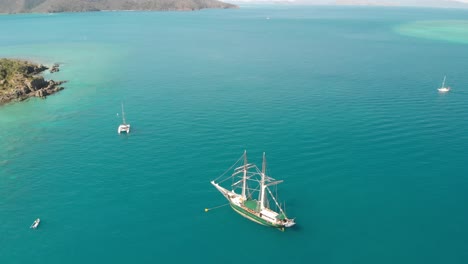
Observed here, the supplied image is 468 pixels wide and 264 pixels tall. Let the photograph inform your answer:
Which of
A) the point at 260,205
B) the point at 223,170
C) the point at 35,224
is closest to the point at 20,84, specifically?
the point at 35,224

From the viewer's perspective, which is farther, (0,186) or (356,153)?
(356,153)

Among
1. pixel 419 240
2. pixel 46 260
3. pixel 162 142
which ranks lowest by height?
pixel 46 260

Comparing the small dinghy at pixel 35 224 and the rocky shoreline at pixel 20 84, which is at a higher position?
the rocky shoreline at pixel 20 84

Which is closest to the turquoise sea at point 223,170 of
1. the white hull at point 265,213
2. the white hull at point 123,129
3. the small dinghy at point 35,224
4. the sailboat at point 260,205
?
the small dinghy at point 35,224

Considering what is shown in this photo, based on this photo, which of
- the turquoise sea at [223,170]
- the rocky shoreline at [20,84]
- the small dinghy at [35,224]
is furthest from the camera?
the rocky shoreline at [20,84]

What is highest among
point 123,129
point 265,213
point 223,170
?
point 123,129

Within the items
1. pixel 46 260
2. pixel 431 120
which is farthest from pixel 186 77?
pixel 46 260

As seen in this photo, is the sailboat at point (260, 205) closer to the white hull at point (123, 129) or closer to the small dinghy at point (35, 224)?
the small dinghy at point (35, 224)

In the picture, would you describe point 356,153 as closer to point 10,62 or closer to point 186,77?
point 186,77

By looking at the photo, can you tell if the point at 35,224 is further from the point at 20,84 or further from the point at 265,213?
the point at 20,84
